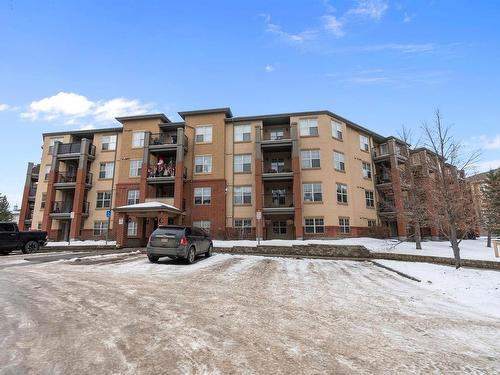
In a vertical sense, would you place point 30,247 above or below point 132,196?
below

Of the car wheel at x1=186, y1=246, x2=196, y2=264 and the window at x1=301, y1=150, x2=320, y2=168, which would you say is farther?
the window at x1=301, y1=150, x2=320, y2=168

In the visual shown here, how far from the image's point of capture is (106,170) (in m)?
34.6

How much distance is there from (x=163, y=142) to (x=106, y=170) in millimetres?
8243

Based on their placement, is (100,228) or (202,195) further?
(100,228)

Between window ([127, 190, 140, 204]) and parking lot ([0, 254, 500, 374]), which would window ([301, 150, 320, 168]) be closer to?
window ([127, 190, 140, 204])

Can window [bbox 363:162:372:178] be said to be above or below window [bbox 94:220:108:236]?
above

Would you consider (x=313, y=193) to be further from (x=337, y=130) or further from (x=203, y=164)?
(x=203, y=164)

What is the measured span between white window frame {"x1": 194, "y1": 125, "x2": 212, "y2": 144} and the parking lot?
24.2 metres

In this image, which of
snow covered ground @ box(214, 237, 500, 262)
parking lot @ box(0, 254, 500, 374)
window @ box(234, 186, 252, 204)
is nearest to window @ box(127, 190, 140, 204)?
window @ box(234, 186, 252, 204)

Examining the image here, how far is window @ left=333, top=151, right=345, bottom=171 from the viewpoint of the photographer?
30422 mm

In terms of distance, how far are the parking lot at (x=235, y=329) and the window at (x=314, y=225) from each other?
18804mm

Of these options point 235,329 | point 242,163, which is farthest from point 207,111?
point 235,329

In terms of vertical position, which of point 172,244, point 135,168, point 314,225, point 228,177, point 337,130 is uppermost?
point 337,130

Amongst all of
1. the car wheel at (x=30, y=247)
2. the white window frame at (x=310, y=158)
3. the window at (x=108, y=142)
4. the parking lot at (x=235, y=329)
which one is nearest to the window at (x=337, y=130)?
the white window frame at (x=310, y=158)
